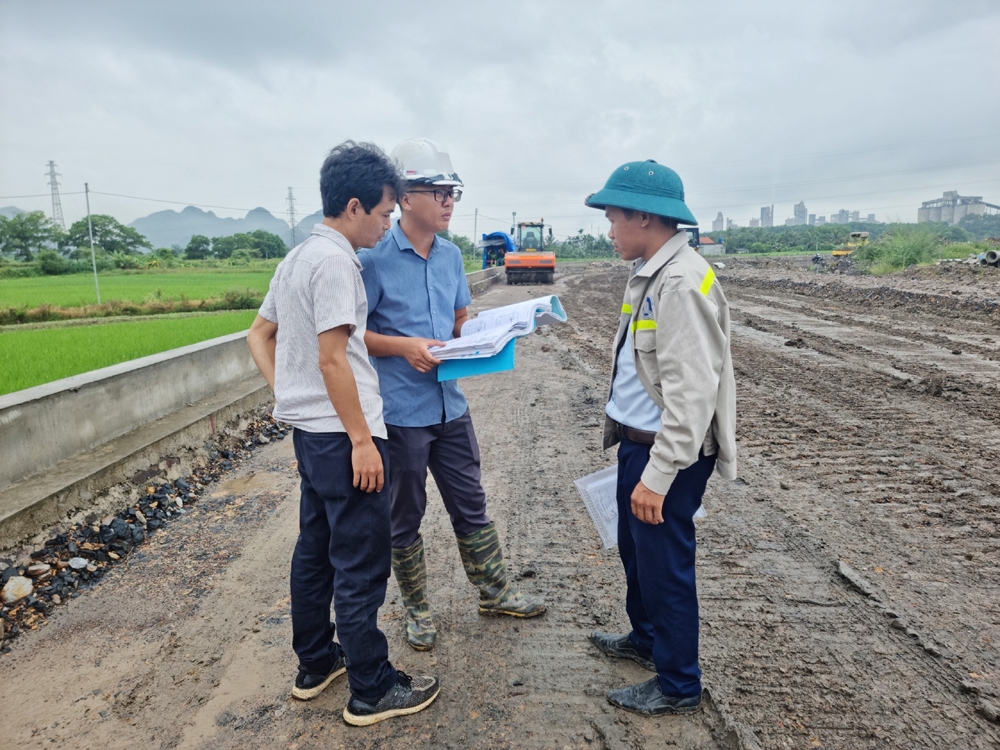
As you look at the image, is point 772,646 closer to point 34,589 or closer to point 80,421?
point 34,589

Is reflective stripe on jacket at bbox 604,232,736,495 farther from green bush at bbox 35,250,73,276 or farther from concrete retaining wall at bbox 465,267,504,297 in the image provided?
green bush at bbox 35,250,73,276

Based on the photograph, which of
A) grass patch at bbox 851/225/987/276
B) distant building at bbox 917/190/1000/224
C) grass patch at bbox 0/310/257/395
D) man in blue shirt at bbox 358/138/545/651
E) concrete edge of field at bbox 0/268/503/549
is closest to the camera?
man in blue shirt at bbox 358/138/545/651

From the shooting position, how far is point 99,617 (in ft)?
9.95

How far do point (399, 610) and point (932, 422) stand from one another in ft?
16.3

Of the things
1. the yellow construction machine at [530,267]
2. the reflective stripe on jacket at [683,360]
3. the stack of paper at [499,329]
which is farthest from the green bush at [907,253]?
the reflective stripe on jacket at [683,360]

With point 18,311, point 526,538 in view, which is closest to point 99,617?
point 526,538

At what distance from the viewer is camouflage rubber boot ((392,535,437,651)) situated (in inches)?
106

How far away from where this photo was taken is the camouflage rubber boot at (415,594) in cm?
271

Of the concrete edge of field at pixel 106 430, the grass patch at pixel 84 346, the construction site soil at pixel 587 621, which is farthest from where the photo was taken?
the grass patch at pixel 84 346

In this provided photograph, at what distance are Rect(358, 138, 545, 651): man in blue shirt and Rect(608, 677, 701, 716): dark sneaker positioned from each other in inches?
33.2

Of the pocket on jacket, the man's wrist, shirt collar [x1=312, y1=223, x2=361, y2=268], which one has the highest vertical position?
shirt collar [x1=312, y1=223, x2=361, y2=268]

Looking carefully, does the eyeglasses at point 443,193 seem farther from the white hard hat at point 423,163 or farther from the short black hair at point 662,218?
the short black hair at point 662,218

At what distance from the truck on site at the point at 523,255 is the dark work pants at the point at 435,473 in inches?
904

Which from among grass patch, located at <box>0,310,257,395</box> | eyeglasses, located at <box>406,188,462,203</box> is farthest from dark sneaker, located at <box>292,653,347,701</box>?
grass patch, located at <box>0,310,257,395</box>
